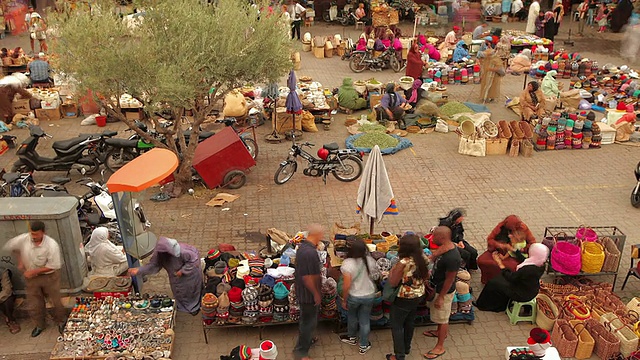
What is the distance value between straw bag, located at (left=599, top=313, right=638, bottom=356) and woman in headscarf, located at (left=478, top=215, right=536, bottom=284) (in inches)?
49.6

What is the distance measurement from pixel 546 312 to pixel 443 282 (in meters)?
1.72

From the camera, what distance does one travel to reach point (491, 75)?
53.3 feet

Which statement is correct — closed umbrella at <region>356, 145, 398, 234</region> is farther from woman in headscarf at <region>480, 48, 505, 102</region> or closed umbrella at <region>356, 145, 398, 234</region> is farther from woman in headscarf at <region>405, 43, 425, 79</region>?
woman in headscarf at <region>405, 43, 425, 79</region>

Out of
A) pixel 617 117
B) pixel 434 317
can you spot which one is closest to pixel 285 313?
pixel 434 317

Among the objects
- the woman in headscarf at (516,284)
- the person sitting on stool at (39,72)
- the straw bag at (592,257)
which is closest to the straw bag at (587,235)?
the straw bag at (592,257)

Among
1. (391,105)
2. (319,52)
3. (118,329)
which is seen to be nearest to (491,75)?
(391,105)

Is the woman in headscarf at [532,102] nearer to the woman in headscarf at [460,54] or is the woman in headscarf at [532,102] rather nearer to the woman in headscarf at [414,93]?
the woman in headscarf at [414,93]

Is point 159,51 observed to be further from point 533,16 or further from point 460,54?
point 533,16

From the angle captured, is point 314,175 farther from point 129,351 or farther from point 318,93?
point 129,351

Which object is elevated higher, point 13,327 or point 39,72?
point 39,72

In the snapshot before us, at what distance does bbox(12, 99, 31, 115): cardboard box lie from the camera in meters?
15.1

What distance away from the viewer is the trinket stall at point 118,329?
22.1 feet

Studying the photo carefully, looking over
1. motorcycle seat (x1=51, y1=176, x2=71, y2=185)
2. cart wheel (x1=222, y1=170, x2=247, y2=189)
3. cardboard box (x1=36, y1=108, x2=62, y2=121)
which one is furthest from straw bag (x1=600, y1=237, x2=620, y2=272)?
cardboard box (x1=36, y1=108, x2=62, y2=121)

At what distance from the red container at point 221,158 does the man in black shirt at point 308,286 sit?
4899 mm
